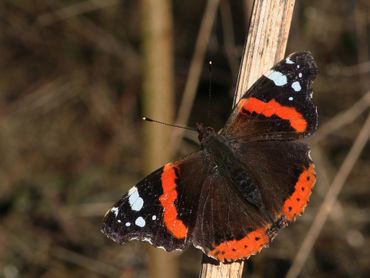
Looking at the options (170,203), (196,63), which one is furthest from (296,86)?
(196,63)

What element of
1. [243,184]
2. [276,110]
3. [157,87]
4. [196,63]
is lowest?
[243,184]

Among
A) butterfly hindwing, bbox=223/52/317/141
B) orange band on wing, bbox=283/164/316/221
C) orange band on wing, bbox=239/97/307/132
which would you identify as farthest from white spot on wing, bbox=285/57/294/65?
orange band on wing, bbox=283/164/316/221

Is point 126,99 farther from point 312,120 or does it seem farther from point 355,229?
point 312,120

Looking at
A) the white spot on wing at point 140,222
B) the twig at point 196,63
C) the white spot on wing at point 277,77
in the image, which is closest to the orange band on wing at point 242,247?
the white spot on wing at point 140,222

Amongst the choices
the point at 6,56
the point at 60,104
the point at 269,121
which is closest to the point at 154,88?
the point at 269,121

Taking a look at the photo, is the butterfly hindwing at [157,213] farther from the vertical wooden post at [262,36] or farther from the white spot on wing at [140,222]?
the vertical wooden post at [262,36]

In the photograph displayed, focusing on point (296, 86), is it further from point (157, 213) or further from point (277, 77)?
point (157, 213)
